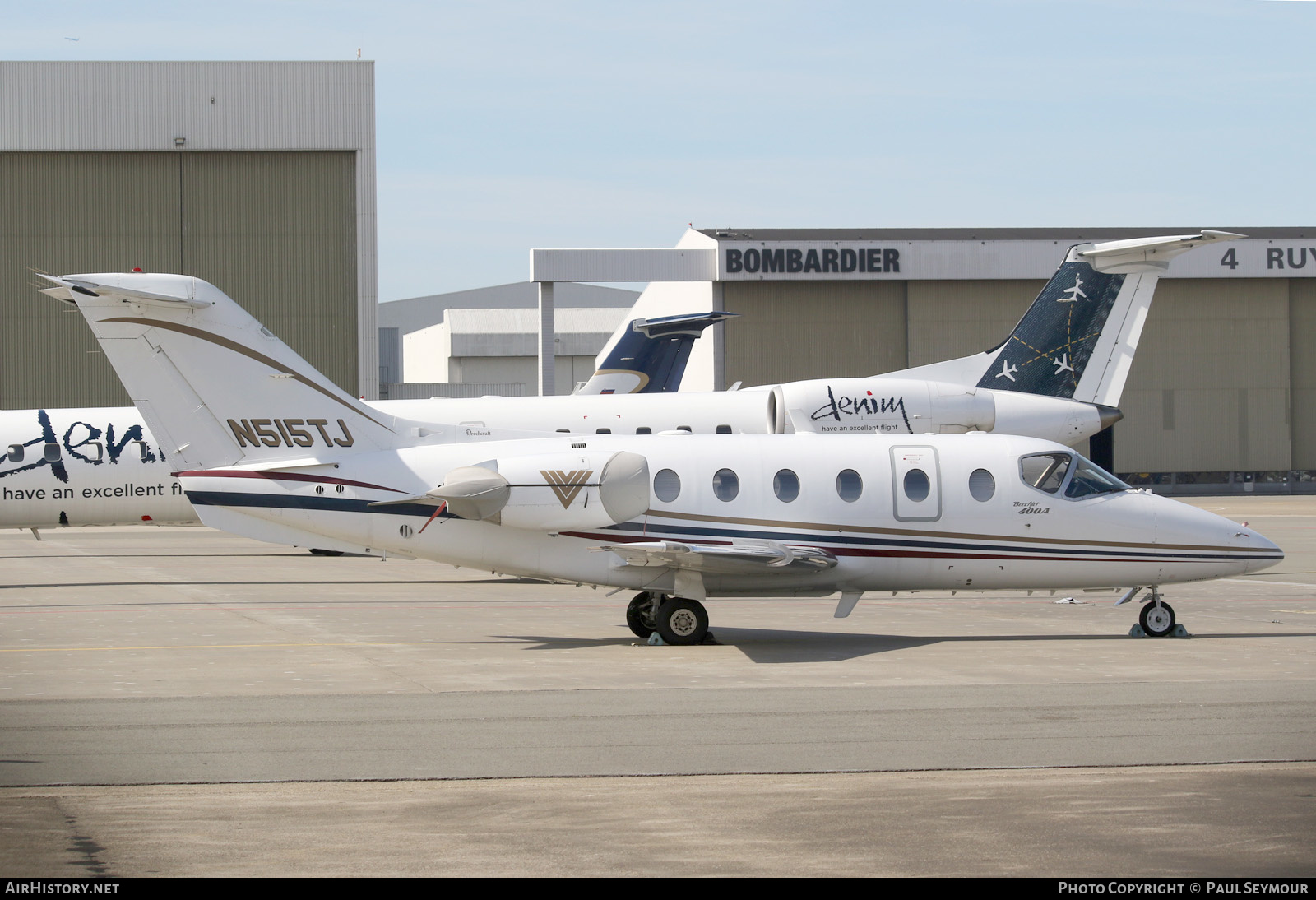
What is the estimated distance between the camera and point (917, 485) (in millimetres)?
17016

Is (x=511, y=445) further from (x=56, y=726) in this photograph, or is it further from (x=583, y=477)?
(x=56, y=726)

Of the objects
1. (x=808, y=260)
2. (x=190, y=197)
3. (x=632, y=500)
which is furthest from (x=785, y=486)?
(x=190, y=197)

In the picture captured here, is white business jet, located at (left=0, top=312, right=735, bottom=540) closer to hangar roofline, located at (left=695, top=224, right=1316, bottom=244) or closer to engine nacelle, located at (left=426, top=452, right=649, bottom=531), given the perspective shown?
engine nacelle, located at (left=426, top=452, right=649, bottom=531)

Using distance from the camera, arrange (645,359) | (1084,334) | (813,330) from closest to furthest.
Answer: (1084,334), (645,359), (813,330)

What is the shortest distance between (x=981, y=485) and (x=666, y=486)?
152 inches

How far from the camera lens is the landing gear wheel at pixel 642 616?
17.2 m

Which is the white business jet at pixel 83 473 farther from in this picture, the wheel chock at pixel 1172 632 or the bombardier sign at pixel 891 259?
the bombardier sign at pixel 891 259

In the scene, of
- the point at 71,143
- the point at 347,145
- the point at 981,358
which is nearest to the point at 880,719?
the point at 981,358

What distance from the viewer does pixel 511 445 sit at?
17172 millimetres

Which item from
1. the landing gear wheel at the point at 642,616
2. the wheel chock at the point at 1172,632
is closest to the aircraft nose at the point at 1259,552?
the wheel chock at the point at 1172,632

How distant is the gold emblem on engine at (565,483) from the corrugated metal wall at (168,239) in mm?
38646

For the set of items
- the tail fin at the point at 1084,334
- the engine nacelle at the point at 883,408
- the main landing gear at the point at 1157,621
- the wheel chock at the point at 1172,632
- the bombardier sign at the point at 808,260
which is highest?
the bombardier sign at the point at 808,260

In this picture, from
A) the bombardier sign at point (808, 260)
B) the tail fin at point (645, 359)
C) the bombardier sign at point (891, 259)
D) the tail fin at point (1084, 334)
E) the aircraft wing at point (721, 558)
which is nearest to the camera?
the aircraft wing at point (721, 558)

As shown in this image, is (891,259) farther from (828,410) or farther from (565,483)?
(565,483)
